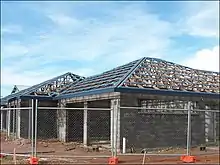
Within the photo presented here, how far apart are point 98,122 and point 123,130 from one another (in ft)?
19.4

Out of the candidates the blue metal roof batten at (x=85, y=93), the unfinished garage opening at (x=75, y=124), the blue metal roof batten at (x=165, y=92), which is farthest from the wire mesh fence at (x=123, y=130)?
the blue metal roof batten at (x=85, y=93)

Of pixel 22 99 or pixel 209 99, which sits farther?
pixel 22 99

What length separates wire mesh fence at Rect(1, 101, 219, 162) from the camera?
1967 cm

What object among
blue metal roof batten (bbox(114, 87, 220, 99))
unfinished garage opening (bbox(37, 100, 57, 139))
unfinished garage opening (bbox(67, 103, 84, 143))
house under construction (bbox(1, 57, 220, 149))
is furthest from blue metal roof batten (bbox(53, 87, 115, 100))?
unfinished garage opening (bbox(37, 100, 57, 139))

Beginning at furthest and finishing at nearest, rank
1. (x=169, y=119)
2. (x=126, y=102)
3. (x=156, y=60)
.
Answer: (x=156, y=60), (x=169, y=119), (x=126, y=102)

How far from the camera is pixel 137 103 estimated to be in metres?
20.8

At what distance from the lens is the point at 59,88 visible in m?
32.1

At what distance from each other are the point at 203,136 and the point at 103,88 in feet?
24.9

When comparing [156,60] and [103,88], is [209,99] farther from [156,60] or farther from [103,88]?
[103,88]

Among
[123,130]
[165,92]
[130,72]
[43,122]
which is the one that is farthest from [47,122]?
[165,92]

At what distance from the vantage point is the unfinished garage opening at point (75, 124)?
2745 centimetres

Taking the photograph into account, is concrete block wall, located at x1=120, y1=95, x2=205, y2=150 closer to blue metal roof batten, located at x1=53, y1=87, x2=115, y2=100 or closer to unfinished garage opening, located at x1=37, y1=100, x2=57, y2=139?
blue metal roof batten, located at x1=53, y1=87, x2=115, y2=100

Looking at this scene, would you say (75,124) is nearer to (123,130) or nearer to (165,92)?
(123,130)

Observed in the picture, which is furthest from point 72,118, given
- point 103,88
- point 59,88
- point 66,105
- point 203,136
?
point 203,136
